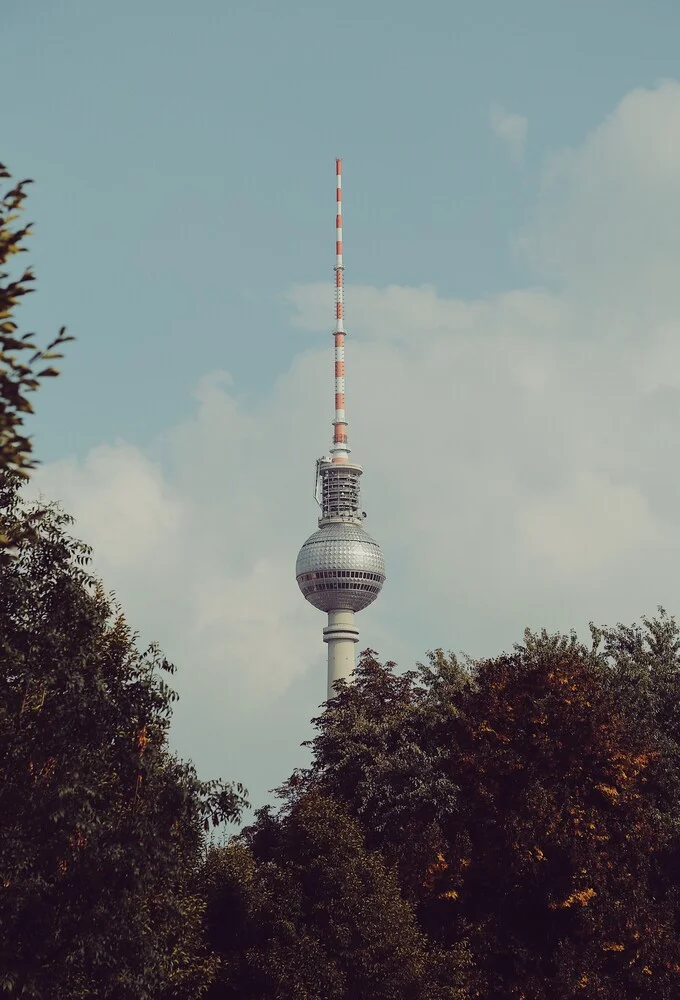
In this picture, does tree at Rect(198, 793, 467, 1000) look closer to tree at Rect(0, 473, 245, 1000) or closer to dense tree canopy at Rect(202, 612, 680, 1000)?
dense tree canopy at Rect(202, 612, 680, 1000)

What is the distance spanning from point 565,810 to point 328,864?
784cm

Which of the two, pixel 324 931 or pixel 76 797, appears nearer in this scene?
pixel 76 797

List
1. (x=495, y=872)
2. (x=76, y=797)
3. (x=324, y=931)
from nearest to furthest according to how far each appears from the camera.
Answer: (x=76, y=797) < (x=324, y=931) < (x=495, y=872)

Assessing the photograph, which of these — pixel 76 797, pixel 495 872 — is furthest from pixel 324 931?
pixel 76 797

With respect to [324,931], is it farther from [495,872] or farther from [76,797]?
[76,797]

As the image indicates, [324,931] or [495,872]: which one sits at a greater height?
[495,872]

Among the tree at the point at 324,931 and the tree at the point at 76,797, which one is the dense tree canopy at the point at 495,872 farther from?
the tree at the point at 76,797

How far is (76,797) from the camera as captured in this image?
1154 inches

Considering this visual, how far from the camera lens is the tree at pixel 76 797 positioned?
29.5 m

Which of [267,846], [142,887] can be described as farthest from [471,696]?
[142,887]

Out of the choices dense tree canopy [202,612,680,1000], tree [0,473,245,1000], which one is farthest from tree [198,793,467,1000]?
tree [0,473,245,1000]

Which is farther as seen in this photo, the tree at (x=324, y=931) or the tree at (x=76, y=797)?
the tree at (x=324, y=931)

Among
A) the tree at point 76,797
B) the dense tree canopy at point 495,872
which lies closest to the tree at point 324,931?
the dense tree canopy at point 495,872

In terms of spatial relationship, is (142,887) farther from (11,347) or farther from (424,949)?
(11,347)
